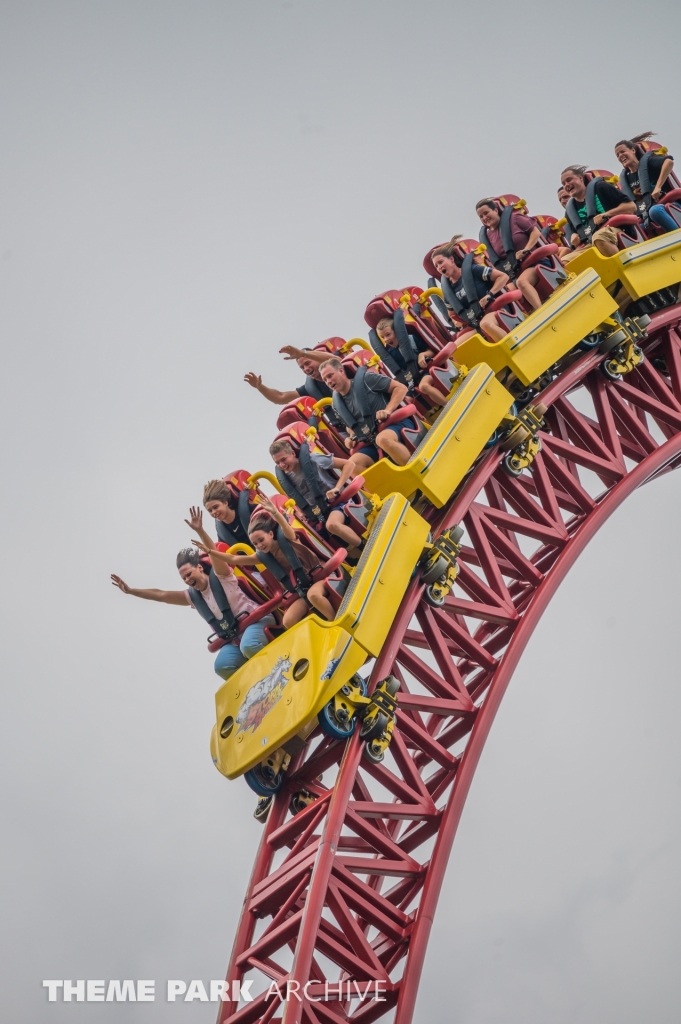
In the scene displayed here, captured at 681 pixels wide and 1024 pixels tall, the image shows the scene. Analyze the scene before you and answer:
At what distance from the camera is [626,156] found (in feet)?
35.3

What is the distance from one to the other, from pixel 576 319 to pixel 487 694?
113 inches

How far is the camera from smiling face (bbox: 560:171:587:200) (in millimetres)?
10500

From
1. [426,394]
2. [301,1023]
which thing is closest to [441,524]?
[426,394]

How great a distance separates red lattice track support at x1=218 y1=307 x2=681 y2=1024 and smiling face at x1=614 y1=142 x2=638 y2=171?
1276mm

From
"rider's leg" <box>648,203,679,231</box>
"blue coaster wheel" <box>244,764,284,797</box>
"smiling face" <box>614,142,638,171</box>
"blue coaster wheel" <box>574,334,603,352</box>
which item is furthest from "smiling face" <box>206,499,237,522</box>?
"smiling face" <box>614,142,638,171</box>

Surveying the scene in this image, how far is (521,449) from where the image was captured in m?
9.34

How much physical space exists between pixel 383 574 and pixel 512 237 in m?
3.21

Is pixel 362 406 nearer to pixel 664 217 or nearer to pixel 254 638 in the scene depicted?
pixel 254 638

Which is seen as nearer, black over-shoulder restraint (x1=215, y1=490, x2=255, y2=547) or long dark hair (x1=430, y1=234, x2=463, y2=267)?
black over-shoulder restraint (x1=215, y1=490, x2=255, y2=547)

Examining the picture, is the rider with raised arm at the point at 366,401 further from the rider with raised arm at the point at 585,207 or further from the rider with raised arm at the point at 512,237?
the rider with raised arm at the point at 585,207

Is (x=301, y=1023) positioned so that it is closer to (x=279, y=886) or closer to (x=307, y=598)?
(x=279, y=886)

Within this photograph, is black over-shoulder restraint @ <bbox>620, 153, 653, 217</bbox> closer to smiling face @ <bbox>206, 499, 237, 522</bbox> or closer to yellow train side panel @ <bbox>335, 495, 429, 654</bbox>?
yellow train side panel @ <bbox>335, 495, 429, 654</bbox>

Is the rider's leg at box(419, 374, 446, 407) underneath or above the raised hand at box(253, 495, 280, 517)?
underneath

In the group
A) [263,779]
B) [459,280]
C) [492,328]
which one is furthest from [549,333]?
[263,779]
